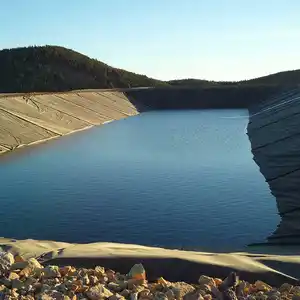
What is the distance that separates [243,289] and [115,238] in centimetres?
565

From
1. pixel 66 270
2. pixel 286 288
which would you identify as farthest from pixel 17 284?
pixel 286 288

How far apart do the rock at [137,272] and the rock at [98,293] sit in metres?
0.63

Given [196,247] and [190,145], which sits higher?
[190,145]

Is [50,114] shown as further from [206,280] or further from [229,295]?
[229,295]

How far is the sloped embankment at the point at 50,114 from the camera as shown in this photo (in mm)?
28469

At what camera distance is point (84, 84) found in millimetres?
73688

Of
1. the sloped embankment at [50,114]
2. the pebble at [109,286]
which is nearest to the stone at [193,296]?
the pebble at [109,286]

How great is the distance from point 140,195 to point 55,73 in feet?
205

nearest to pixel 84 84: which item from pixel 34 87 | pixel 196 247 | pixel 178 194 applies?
pixel 34 87

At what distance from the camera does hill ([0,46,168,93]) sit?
72812mm

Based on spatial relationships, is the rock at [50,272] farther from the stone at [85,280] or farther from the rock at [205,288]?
the rock at [205,288]

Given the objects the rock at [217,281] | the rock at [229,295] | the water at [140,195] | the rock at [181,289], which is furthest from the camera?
the water at [140,195]

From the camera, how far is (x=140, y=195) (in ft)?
49.5

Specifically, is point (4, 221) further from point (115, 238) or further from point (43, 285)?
point (43, 285)
